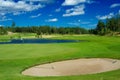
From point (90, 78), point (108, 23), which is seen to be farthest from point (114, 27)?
point (90, 78)

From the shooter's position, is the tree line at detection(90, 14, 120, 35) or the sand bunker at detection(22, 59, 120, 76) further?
the tree line at detection(90, 14, 120, 35)

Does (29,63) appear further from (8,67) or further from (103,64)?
(103,64)

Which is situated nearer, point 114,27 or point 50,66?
point 50,66

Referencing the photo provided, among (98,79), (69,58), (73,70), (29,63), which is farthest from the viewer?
(69,58)

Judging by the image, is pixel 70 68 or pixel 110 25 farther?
pixel 110 25

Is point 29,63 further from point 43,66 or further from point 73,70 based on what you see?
point 73,70

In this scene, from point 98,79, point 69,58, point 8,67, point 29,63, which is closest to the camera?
point 98,79

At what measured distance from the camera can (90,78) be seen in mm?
15008

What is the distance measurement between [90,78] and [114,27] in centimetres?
15056

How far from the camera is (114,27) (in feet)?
530

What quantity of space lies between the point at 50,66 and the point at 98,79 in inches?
346

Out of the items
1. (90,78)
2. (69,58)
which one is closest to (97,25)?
(69,58)

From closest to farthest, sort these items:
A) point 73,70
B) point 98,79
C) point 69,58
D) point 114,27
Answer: point 98,79 < point 73,70 < point 69,58 < point 114,27

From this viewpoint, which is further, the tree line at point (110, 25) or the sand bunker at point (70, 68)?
the tree line at point (110, 25)
